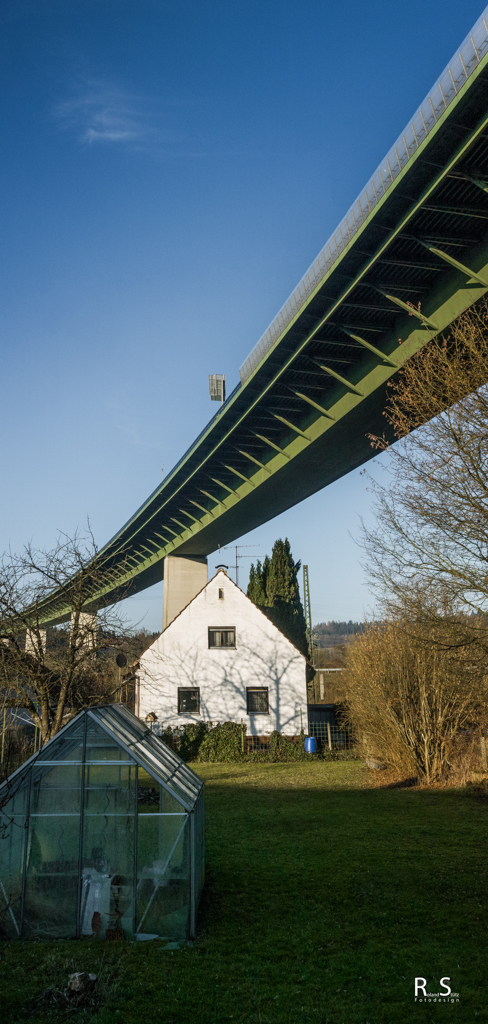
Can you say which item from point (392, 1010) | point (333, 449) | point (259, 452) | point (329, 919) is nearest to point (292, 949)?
point (329, 919)

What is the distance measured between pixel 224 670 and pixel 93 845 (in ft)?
62.6

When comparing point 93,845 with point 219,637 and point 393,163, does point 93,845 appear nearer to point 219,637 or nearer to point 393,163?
point 393,163

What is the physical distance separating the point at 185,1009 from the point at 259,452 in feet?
87.0

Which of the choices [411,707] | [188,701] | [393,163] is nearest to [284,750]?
[188,701]

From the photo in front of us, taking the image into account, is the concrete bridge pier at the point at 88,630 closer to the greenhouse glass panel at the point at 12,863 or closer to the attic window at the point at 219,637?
the greenhouse glass panel at the point at 12,863

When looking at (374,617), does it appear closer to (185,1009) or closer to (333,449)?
(333,449)

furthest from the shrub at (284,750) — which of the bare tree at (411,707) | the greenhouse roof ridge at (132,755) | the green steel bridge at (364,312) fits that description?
the greenhouse roof ridge at (132,755)

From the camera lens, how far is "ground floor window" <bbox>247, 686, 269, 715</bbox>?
87.1 ft

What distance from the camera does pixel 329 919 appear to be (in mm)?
8328

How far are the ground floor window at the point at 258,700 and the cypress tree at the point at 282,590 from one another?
16.1m

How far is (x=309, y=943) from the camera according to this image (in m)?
7.54

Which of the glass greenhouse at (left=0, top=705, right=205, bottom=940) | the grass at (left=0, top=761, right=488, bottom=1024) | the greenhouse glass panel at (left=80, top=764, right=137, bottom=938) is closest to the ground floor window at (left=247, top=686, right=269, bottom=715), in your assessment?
the grass at (left=0, top=761, right=488, bottom=1024)

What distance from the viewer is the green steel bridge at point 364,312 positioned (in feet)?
45.8

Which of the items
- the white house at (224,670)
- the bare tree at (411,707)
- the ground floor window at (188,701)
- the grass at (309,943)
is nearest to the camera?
the grass at (309,943)
